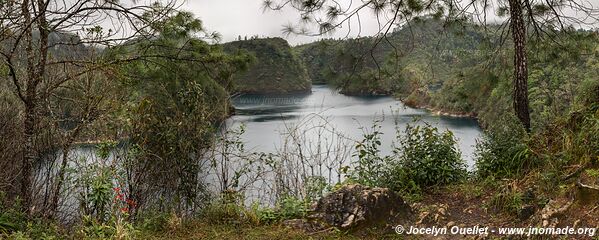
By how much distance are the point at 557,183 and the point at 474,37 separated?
3646 millimetres

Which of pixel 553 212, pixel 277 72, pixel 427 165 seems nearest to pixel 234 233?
pixel 427 165

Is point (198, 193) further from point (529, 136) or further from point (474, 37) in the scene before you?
point (474, 37)

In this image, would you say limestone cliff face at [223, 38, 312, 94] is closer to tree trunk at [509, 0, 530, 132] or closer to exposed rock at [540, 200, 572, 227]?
tree trunk at [509, 0, 530, 132]

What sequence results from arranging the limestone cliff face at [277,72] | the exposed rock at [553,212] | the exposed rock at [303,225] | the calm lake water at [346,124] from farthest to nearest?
the limestone cliff face at [277,72] < the calm lake water at [346,124] < the exposed rock at [303,225] < the exposed rock at [553,212]

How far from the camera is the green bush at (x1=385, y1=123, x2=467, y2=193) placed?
502 centimetres

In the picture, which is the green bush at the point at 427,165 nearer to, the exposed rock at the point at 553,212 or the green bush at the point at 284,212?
the green bush at the point at 284,212

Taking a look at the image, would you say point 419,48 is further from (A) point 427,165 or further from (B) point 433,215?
(B) point 433,215

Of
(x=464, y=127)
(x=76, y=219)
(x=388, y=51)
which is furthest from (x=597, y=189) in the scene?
(x=464, y=127)

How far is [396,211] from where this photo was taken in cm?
400

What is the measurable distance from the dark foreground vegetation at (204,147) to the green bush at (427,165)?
2 cm

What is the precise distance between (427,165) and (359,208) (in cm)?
147

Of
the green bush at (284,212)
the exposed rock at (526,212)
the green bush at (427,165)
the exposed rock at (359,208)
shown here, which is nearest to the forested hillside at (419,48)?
the green bush at (427,165)

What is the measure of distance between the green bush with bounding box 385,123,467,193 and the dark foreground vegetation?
17mm

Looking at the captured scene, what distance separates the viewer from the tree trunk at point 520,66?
16.8 feet
